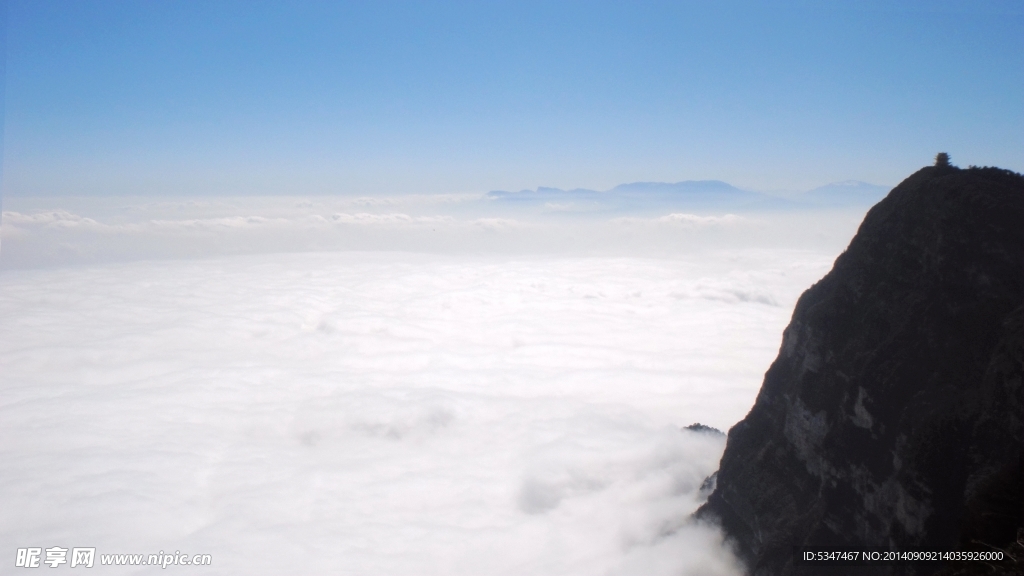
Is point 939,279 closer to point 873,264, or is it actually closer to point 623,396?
point 873,264

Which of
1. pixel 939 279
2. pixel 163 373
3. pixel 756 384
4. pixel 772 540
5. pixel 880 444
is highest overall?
pixel 939 279

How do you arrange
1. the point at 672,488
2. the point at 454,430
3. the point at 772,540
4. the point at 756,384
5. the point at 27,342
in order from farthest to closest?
the point at 27,342
the point at 756,384
the point at 454,430
the point at 672,488
the point at 772,540

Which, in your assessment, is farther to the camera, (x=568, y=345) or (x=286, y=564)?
(x=568, y=345)

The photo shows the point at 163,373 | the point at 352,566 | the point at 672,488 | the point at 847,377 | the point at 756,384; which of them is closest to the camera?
the point at 847,377

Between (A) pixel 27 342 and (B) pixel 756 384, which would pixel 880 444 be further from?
(A) pixel 27 342

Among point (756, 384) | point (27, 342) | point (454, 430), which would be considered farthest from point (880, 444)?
point (27, 342)

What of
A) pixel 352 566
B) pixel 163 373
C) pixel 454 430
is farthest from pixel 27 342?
pixel 352 566

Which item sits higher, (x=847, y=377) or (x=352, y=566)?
(x=847, y=377)
